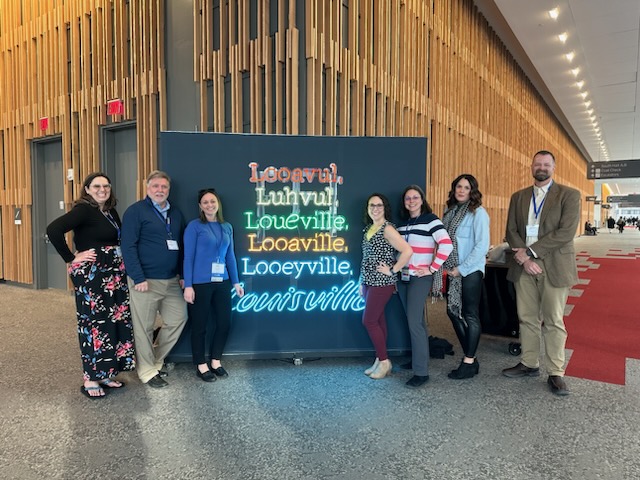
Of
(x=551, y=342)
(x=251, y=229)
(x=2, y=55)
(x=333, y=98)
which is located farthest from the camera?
(x=2, y=55)

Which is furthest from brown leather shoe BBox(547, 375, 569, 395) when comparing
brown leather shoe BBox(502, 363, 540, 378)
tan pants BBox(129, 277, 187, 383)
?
tan pants BBox(129, 277, 187, 383)

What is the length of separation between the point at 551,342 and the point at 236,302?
2635 mm

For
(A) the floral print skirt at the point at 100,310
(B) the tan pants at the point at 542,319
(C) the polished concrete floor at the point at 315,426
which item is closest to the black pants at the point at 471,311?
(C) the polished concrete floor at the point at 315,426

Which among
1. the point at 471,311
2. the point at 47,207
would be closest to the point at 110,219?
the point at 471,311

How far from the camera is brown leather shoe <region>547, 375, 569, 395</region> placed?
3166 millimetres

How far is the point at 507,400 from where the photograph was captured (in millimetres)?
3074

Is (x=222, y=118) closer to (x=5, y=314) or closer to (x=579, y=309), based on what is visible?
(x=5, y=314)

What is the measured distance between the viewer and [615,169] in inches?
888

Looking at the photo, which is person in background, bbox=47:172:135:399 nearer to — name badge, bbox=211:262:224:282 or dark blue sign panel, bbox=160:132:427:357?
dark blue sign panel, bbox=160:132:427:357

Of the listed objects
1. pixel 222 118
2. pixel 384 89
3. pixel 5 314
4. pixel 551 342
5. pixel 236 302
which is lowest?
pixel 5 314

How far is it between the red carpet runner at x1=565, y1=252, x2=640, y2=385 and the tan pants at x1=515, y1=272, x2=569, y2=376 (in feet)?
1.52

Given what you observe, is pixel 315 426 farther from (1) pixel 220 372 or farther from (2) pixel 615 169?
(2) pixel 615 169

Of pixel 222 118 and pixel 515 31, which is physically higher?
pixel 515 31

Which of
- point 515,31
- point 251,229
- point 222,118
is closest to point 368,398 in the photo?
point 251,229
